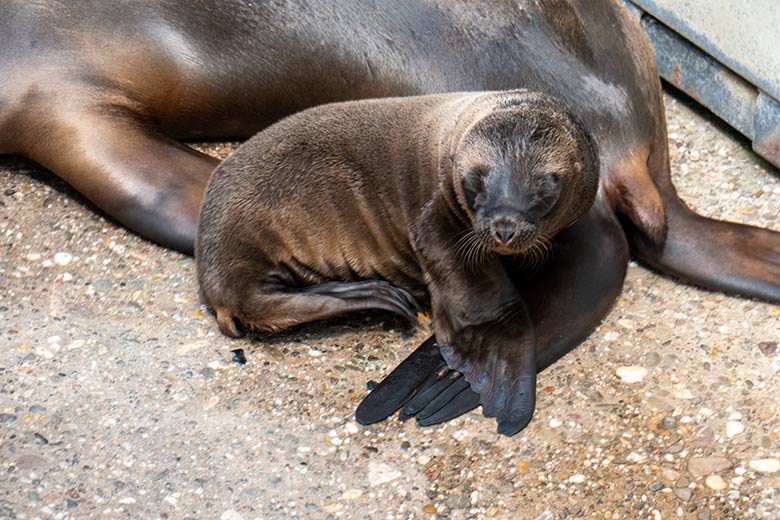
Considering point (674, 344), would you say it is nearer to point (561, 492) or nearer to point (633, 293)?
point (633, 293)

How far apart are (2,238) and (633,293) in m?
2.12

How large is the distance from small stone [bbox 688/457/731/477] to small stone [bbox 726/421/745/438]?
11 centimetres

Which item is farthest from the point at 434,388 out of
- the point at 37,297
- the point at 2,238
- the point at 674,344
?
the point at 2,238

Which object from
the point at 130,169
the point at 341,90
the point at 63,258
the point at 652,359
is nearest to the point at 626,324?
the point at 652,359

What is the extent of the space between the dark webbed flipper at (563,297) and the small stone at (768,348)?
45 cm

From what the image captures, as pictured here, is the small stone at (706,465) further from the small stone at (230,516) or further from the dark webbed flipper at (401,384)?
the small stone at (230,516)

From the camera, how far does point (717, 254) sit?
13.0 ft

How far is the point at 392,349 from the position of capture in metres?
3.79

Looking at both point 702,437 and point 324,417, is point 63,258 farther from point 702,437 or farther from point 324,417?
point 702,437

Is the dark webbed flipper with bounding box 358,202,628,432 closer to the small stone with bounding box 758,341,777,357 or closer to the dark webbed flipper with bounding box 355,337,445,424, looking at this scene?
the dark webbed flipper with bounding box 355,337,445,424

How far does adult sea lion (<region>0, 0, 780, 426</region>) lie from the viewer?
391 centimetres

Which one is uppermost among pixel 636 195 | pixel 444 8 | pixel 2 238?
pixel 444 8

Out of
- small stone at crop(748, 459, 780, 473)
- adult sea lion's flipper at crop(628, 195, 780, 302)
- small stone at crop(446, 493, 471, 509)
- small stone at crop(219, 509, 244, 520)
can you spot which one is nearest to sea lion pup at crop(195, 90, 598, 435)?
small stone at crop(446, 493, 471, 509)

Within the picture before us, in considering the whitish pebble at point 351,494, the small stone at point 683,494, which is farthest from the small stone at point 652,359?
the whitish pebble at point 351,494
